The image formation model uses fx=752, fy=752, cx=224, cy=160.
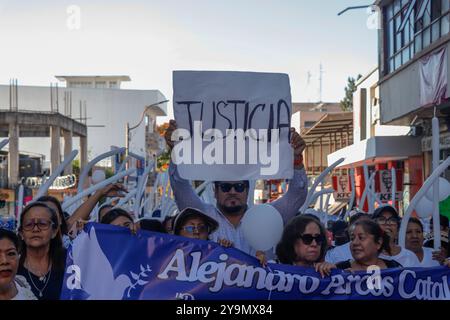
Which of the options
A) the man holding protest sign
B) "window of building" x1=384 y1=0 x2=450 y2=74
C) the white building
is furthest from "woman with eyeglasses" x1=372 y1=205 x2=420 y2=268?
the white building

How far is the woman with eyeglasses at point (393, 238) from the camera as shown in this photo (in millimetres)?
4953

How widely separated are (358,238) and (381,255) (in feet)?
1.49

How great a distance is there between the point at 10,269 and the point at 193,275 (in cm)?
98

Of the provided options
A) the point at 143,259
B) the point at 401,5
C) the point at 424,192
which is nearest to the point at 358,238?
the point at 424,192

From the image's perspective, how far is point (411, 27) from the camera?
768 inches

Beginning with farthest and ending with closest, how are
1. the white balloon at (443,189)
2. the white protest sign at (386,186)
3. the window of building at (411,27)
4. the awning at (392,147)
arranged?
the awning at (392,147), the window of building at (411,27), the white protest sign at (386,186), the white balloon at (443,189)

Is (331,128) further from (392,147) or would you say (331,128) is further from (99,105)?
(99,105)

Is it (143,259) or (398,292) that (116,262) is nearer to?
(143,259)

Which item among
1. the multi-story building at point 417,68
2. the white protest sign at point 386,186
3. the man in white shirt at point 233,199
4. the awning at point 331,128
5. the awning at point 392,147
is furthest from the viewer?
the awning at point 331,128

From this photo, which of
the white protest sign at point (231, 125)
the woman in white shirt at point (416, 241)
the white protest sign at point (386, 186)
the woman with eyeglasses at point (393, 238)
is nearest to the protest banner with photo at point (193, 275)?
the woman with eyeglasses at point (393, 238)

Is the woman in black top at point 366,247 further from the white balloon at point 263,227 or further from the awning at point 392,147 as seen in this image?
the awning at point 392,147

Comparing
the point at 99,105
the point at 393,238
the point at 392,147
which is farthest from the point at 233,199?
the point at 99,105
